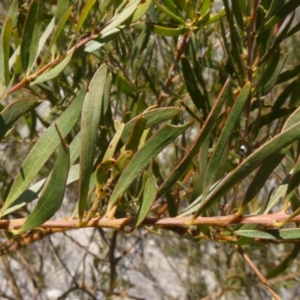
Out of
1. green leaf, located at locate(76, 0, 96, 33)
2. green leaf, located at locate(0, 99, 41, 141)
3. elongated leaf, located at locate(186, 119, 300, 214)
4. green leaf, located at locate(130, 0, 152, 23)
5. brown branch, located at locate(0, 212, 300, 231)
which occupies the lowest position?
brown branch, located at locate(0, 212, 300, 231)

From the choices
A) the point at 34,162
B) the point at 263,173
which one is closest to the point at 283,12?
→ the point at 263,173

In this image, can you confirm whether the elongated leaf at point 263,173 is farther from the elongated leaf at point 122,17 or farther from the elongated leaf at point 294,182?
the elongated leaf at point 122,17

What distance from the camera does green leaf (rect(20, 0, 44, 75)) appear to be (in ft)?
1.80

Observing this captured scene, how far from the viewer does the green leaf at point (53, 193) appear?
0.42 meters

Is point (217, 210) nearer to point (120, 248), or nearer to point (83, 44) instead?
point (83, 44)

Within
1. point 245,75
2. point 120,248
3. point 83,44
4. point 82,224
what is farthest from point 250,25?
point 120,248

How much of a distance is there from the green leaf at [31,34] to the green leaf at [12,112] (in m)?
0.07

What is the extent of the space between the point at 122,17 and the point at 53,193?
210 mm

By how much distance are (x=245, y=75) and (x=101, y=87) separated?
0.79 ft

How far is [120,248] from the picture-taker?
7.58ft

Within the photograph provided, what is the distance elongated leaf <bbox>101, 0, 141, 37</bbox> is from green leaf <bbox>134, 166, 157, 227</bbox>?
0.17 metres

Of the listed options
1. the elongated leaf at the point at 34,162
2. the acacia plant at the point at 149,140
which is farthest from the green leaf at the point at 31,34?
the elongated leaf at the point at 34,162

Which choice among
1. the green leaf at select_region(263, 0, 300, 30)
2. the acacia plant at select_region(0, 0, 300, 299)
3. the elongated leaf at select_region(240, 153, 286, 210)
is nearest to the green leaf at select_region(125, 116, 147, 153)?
the acacia plant at select_region(0, 0, 300, 299)

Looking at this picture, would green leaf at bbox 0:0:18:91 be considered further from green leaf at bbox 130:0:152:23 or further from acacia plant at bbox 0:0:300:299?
green leaf at bbox 130:0:152:23
